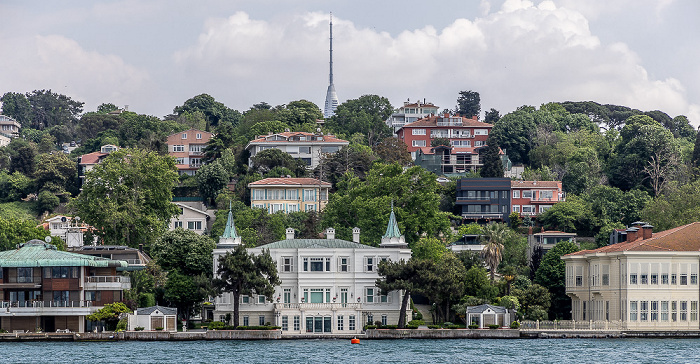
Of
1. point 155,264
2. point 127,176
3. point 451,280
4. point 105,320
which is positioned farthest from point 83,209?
point 451,280

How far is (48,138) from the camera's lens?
170 metres

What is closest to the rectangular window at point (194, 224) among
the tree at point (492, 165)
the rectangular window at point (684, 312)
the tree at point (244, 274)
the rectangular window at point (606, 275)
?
the tree at point (492, 165)

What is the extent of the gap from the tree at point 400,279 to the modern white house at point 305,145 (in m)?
52.7

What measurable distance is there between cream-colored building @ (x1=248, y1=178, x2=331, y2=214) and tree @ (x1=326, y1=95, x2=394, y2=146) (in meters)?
29.8

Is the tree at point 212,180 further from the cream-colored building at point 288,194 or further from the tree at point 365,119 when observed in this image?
the tree at point 365,119

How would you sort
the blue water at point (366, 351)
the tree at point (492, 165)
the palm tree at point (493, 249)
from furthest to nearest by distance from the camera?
the tree at point (492, 165) < the palm tree at point (493, 249) < the blue water at point (366, 351)

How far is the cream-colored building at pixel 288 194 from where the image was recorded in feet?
382

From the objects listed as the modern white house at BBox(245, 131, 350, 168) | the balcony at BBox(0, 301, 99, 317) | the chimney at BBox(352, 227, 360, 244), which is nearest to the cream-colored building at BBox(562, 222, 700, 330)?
the chimney at BBox(352, 227, 360, 244)

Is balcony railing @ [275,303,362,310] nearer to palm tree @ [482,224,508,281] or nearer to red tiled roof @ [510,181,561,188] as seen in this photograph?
palm tree @ [482,224,508,281]

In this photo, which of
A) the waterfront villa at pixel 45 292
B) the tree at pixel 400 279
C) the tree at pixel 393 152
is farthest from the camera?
the tree at pixel 393 152

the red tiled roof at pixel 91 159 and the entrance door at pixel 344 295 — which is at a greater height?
the red tiled roof at pixel 91 159

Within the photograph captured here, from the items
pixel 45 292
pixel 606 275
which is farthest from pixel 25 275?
pixel 606 275

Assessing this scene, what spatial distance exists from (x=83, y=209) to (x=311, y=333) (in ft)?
91.1

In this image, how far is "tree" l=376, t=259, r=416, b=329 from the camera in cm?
7650
